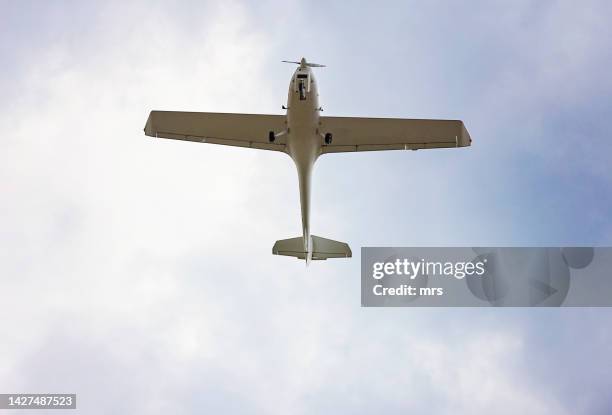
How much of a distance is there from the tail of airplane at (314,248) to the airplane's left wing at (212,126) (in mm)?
7265

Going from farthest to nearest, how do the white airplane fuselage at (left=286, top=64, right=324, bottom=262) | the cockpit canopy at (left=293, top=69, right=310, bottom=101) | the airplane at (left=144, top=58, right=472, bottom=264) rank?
the airplane at (left=144, top=58, right=472, bottom=264), the white airplane fuselage at (left=286, top=64, right=324, bottom=262), the cockpit canopy at (left=293, top=69, right=310, bottom=101)

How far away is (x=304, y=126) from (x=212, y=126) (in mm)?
5077

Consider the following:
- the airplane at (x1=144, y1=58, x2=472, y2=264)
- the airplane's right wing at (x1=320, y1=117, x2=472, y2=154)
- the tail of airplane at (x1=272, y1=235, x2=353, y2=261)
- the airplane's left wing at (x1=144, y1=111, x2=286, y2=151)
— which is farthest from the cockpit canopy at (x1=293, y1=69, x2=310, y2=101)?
the tail of airplane at (x1=272, y1=235, x2=353, y2=261)

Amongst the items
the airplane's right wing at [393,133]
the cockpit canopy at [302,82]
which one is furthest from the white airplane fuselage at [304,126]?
the airplane's right wing at [393,133]

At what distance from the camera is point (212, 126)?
3622 centimetres

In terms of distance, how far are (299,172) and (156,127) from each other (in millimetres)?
6945

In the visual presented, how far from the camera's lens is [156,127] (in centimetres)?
3597

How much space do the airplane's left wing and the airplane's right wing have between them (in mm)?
2527

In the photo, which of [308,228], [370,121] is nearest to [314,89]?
[370,121]

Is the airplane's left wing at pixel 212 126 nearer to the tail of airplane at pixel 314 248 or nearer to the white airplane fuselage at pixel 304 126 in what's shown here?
the white airplane fuselage at pixel 304 126

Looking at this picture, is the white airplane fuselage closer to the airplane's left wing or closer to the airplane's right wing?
the airplane's right wing

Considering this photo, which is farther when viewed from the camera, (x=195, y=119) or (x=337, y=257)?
(x=337, y=257)

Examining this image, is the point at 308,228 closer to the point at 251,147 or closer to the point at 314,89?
the point at 251,147

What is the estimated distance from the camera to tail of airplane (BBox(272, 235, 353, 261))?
41812mm
